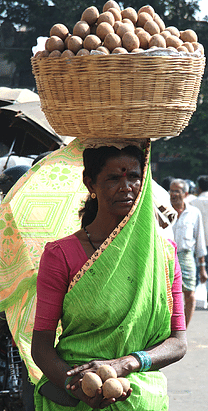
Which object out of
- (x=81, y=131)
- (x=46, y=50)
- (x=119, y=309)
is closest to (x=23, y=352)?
(x=119, y=309)

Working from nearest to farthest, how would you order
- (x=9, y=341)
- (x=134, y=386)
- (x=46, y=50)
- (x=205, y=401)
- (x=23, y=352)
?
1. (x=134, y=386)
2. (x=46, y=50)
3. (x=23, y=352)
4. (x=9, y=341)
5. (x=205, y=401)

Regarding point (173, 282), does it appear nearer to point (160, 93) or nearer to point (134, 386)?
point (134, 386)

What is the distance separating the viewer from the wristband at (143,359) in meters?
1.83

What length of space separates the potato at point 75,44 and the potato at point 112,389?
105 cm

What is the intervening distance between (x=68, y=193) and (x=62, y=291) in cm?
99

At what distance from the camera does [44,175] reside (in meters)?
2.88

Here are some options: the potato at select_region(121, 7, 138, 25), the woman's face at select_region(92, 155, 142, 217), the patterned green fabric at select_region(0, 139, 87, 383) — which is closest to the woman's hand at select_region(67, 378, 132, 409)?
the woman's face at select_region(92, 155, 142, 217)

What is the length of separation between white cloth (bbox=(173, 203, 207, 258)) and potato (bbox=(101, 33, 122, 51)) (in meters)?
4.64

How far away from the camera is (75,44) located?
185cm

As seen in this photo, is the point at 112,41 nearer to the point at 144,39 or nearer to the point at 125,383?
the point at 144,39

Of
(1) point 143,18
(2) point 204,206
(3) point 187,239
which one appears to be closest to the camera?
(1) point 143,18

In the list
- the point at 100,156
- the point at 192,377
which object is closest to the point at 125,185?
the point at 100,156

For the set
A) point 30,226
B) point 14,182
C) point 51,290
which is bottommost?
point 14,182

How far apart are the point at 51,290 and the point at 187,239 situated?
4.56 metres
